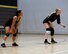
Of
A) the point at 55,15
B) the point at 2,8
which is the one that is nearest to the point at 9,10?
the point at 2,8

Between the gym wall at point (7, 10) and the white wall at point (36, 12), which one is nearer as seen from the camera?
the white wall at point (36, 12)

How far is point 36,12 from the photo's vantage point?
67.4ft

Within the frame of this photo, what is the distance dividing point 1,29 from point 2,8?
1.69 meters

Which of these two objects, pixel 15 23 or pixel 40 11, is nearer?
pixel 15 23

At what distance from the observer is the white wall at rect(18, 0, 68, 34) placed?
792 inches

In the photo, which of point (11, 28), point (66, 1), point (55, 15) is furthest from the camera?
point (66, 1)

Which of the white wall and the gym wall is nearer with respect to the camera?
the white wall

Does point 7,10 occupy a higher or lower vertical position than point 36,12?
higher

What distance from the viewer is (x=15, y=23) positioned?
10039 millimetres

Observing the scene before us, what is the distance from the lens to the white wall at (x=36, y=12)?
20.1 m

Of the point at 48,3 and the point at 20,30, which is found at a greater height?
the point at 48,3

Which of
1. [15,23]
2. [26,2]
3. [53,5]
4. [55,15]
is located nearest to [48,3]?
[53,5]

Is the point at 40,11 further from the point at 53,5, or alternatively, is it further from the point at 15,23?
the point at 15,23

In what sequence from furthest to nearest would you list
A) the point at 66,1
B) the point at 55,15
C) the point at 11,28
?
the point at 66,1 → the point at 55,15 → the point at 11,28
